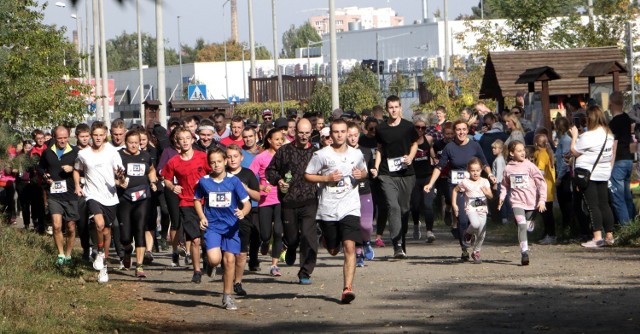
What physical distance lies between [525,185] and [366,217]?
1921 mm

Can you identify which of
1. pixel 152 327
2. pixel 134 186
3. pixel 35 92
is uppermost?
pixel 35 92

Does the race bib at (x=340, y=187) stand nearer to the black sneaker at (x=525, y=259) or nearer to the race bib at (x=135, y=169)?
the black sneaker at (x=525, y=259)

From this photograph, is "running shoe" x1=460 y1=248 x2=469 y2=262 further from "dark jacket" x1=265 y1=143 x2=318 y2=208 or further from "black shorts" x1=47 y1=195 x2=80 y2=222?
"black shorts" x1=47 y1=195 x2=80 y2=222

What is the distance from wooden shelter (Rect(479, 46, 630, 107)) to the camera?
29828 mm

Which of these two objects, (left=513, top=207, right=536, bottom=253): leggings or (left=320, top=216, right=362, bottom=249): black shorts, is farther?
(left=513, top=207, right=536, bottom=253): leggings

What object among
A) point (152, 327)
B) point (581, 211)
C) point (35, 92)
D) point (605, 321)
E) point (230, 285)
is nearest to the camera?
point (605, 321)

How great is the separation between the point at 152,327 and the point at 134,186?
4.90 meters

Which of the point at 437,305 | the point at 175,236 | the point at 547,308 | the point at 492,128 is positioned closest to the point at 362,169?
the point at 437,305

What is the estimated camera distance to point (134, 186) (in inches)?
599

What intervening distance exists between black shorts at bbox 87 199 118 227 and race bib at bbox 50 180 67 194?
1.57 m

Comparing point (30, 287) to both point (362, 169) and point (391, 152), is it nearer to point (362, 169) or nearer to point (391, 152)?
point (362, 169)

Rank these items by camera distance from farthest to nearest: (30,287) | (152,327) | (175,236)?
(175,236)
(30,287)
(152,327)

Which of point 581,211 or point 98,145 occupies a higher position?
point 98,145

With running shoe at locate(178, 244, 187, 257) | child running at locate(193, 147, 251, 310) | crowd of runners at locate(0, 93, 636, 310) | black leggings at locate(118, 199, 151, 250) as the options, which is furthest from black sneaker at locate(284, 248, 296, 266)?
child running at locate(193, 147, 251, 310)
